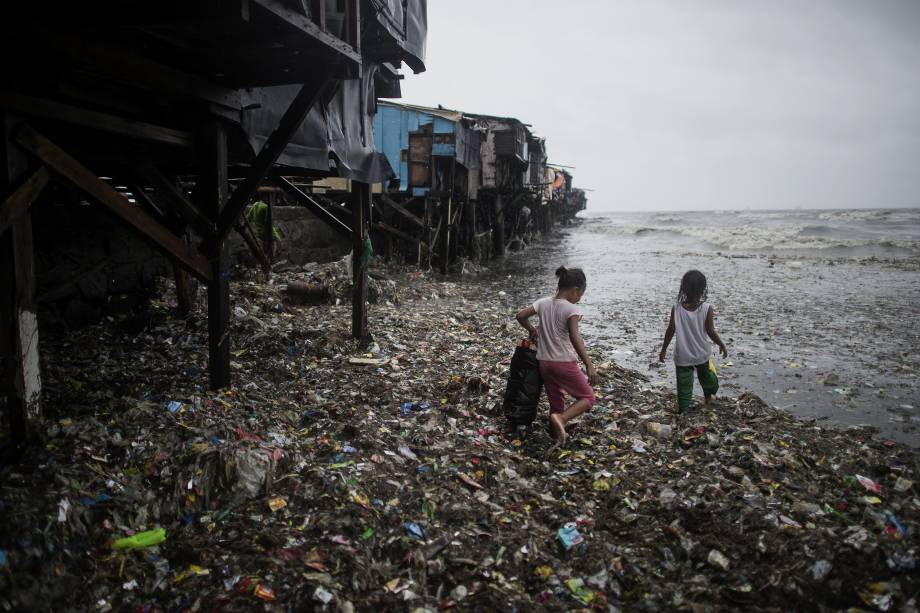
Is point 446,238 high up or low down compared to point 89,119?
down

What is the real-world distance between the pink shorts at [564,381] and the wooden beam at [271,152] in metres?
2.61

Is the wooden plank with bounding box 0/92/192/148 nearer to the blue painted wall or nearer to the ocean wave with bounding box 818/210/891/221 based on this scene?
the blue painted wall

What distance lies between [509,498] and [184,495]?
194 cm

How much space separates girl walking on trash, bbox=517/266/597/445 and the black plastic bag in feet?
0.24

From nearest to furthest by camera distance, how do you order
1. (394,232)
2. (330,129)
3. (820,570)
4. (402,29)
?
(820,570)
(330,129)
(402,29)
(394,232)

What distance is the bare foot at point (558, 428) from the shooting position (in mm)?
4180

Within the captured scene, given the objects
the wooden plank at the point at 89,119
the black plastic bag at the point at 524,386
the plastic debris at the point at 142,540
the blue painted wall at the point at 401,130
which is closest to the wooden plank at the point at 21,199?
the wooden plank at the point at 89,119

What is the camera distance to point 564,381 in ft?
13.8

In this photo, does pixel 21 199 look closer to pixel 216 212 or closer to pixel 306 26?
pixel 216 212

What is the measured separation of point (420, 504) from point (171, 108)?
3704 millimetres

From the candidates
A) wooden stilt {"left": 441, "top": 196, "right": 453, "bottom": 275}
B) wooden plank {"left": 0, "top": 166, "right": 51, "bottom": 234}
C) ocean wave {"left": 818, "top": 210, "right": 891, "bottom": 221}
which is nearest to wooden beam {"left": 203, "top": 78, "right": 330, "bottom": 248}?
wooden plank {"left": 0, "top": 166, "right": 51, "bottom": 234}

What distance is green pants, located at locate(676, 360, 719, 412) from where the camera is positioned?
191 inches

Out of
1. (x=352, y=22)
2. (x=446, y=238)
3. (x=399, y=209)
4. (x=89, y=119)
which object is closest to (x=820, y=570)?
(x=352, y=22)

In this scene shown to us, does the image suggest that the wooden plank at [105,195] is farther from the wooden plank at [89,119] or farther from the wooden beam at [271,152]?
the wooden beam at [271,152]
